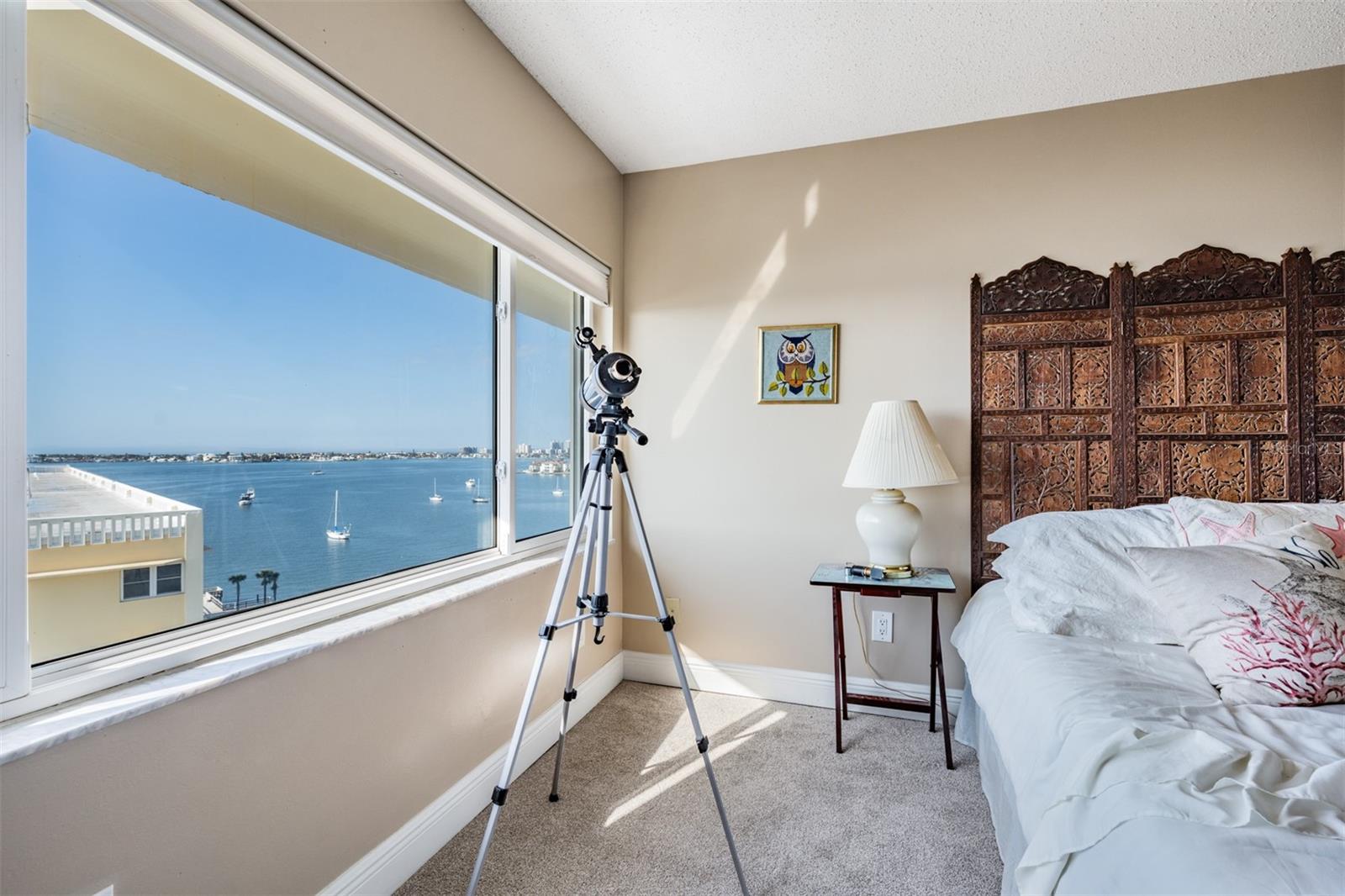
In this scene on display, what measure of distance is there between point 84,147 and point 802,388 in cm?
244

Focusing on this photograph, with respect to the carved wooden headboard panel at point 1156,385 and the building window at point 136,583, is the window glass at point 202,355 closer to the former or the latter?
the building window at point 136,583

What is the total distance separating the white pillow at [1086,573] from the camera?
1824mm

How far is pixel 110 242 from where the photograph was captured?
115 centimetres

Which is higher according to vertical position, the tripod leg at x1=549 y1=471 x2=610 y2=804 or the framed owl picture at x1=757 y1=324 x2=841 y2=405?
the framed owl picture at x1=757 y1=324 x2=841 y2=405

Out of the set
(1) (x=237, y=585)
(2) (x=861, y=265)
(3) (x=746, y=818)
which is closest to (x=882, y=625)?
(3) (x=746, y=818)

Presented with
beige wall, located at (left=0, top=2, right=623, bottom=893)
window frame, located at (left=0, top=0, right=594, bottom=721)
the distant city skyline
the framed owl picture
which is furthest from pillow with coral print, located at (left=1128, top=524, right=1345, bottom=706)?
the distant city skyline

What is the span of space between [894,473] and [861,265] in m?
1.03

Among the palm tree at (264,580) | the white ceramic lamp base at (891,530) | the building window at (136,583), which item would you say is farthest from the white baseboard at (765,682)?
the building window at (136,583)

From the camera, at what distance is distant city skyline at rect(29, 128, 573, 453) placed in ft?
3.55

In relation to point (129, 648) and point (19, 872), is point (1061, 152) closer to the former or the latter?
point (129, 648)

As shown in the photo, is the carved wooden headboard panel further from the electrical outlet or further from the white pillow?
the electrical outlet

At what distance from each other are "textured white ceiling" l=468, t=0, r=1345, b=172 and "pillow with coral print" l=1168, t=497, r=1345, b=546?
5.27 ft

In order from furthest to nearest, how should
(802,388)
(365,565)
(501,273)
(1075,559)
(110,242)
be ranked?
(802,388), (501,273), (1075,559), (365,565), (110,242)

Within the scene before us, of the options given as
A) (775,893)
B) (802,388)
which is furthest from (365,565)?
(802,388)
